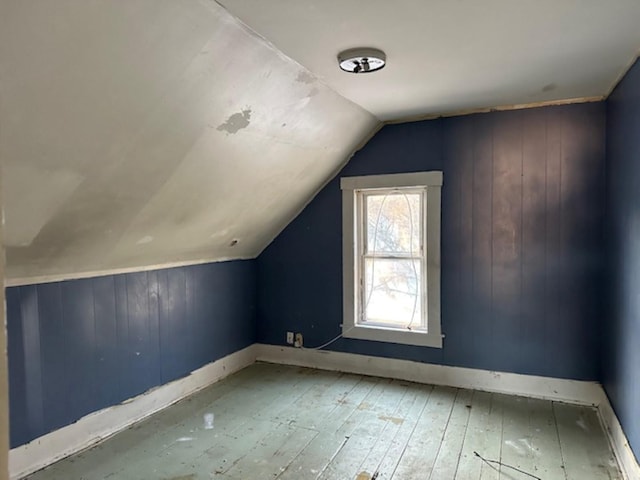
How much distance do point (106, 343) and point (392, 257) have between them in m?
2.37

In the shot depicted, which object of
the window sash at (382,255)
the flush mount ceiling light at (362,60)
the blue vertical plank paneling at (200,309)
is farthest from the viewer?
the window sash at (382,255)

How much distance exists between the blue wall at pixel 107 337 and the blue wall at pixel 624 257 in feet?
9.96

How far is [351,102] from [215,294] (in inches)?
80.5

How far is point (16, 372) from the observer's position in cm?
241

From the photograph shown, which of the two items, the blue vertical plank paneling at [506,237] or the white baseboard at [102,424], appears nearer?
the white baseboard at [102,424]

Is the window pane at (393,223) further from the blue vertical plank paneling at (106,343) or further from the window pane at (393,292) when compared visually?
the blue vertical plank paneling at (106,343)

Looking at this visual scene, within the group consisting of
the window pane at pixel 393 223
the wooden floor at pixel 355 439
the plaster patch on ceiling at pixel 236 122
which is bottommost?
the wooden floor at pixel 355 439

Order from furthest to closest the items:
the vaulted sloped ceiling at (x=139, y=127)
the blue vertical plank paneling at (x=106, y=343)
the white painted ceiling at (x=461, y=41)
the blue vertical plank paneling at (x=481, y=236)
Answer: the blue vertical plank paneling at (x=481, y=236)
the blue vertical plank paneling at (x=106, y=343)
the white painted ceiling at (x=461, y=41)
the vaulted sloped ceiling at (x=139, y=127)

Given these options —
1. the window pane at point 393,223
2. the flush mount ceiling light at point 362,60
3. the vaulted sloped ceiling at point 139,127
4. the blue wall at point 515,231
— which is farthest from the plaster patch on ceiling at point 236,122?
the window pane at point 393,223

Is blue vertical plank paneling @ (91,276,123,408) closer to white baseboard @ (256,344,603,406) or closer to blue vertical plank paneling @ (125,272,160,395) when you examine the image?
→ blue vertical plank paneling @ (125,272,160,395)

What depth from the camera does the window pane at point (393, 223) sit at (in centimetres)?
385

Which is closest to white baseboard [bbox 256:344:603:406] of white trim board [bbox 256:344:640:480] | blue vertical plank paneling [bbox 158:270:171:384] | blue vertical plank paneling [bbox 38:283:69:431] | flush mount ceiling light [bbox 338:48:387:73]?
white trim board [bbox 256:344:640:480]

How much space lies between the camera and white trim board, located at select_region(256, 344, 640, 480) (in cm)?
303

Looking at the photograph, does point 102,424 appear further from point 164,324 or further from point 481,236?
point 481,236
